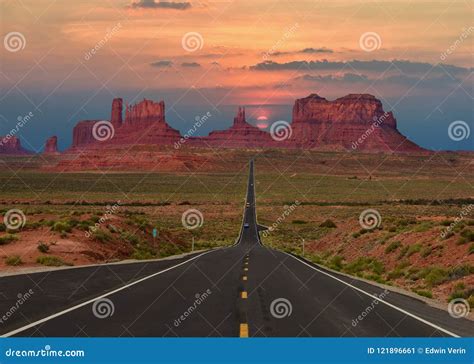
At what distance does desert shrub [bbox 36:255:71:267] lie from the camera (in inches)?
1035

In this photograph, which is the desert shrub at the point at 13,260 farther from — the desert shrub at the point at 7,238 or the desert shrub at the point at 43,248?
the desert shrub at the point at 7,238

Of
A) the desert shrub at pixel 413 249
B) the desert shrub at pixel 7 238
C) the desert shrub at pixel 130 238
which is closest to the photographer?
the desert shrub at pixel 413 249

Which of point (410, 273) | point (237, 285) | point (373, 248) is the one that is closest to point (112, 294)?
point (237, 285)

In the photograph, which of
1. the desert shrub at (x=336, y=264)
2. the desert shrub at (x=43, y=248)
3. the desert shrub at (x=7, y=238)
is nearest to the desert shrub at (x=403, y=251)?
the desert shrub at (x=336, y=264)

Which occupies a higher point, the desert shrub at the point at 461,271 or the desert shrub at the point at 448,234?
the desert shrub at the point at 448,234

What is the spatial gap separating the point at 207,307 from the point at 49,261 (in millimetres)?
14663

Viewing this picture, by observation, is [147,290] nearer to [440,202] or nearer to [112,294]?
[112,294]

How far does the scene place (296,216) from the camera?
8975 cm

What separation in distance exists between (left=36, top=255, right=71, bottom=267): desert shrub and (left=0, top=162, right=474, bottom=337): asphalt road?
3.97 m

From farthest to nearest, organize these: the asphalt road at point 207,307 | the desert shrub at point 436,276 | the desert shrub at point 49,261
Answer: the desert shrub at point 49,261
the desert shrub at point 436,276
the asphalt road at point 207,307

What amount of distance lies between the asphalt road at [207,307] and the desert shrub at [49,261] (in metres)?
3.97

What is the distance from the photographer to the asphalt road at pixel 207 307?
1129 cm
